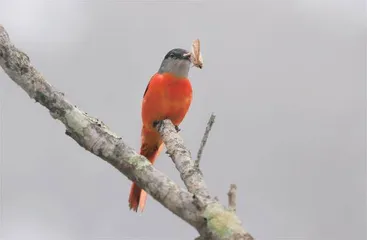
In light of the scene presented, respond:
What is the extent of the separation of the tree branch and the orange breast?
2018 mm

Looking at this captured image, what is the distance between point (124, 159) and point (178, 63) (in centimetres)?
268

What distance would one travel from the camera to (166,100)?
5.29 metres

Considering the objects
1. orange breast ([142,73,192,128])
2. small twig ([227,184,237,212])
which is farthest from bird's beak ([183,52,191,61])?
small twig ([227,184,237,212])

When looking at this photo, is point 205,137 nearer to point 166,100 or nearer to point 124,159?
point 124,159

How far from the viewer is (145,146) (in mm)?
5453

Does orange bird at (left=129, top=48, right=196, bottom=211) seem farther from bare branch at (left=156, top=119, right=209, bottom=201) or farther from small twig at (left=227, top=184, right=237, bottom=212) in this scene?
small twig at (left=227, top=184, right=237, bottom=212)

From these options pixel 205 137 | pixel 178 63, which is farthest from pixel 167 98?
pixel 205 137

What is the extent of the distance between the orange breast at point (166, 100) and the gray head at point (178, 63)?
0.21 feet

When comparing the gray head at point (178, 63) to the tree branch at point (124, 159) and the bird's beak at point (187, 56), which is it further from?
the tree branch at point (124, 159)

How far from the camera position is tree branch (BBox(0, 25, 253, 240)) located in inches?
97.7

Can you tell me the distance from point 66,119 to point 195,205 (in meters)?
0.96

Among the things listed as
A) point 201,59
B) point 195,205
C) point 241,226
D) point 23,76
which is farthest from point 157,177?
point 201,59

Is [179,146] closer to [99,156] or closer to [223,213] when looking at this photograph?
[99,156]

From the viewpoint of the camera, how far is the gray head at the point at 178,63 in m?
5.38
